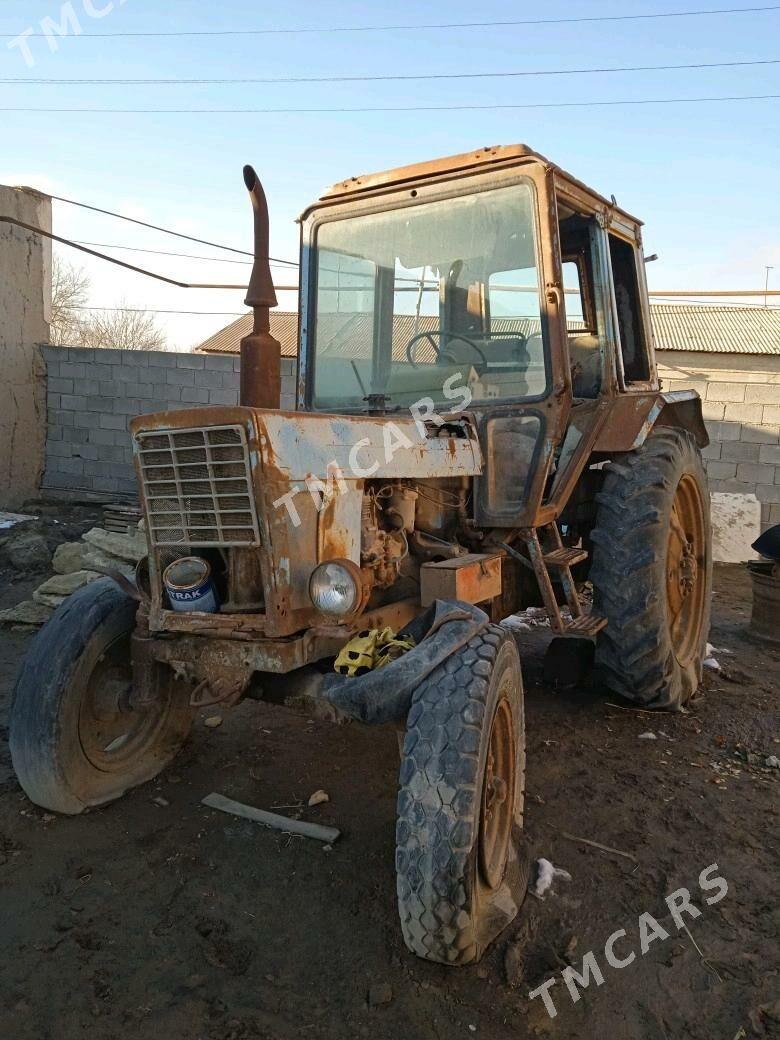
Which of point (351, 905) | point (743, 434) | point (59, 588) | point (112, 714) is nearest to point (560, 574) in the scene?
point (351, 905)

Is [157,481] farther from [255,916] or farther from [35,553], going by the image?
[35,553]

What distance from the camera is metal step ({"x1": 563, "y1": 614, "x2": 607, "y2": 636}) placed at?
3535 mm

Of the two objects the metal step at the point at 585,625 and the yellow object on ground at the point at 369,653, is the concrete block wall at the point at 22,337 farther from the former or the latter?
the yellow object on ground at the point at 369,653

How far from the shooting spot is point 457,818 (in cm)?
217

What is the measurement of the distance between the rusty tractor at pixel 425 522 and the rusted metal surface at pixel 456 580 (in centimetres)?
1

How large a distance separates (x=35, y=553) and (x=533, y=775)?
17.4 feet

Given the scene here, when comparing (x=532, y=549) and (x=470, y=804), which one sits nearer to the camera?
(x=470, y=804)

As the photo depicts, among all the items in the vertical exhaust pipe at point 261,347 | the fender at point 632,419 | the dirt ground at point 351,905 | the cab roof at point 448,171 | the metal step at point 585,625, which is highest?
the cab roof at point 448,171

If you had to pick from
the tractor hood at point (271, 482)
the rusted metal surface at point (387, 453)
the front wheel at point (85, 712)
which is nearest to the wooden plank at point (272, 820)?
the front wheel at point (85, 712)

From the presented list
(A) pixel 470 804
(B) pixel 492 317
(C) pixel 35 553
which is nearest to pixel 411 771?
(A) pixel 470 804

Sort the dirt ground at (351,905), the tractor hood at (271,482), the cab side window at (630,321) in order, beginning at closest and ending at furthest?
the dirt ground at (351,905) → the tractor hood at (271,482) → the cab side window at (630,321)

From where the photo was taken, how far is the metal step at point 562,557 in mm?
3559

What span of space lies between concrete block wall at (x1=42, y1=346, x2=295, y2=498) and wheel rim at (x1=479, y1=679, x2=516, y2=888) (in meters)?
7.09

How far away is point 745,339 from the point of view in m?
25.0
